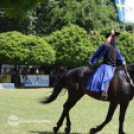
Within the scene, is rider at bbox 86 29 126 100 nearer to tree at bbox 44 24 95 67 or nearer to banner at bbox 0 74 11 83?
tree at bbox 44 24 95 67

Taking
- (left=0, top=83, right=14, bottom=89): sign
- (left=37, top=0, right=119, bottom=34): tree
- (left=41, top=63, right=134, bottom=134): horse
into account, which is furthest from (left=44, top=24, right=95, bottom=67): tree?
(left=41, top=63, right=134, bottom=134): horse

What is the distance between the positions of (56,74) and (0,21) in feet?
44.4

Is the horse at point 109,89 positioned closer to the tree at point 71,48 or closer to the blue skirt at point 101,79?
the blue skirt at point 101,79

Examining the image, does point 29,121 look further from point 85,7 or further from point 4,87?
point 85,7

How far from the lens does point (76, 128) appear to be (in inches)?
372

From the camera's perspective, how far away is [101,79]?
8.48m

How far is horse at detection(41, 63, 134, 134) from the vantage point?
8.32 meters

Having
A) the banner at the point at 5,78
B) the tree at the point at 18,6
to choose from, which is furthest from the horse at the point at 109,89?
the banner at the point at 5,78

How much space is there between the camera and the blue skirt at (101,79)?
840cm

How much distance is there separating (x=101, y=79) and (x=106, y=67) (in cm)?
36

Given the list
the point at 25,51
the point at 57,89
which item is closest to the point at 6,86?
the point at 25,51

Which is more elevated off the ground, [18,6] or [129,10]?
[129,10]

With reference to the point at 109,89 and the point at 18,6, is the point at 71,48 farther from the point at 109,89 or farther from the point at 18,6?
the point at 18,6

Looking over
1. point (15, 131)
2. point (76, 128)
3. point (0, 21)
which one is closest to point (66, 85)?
point (76, 128)
